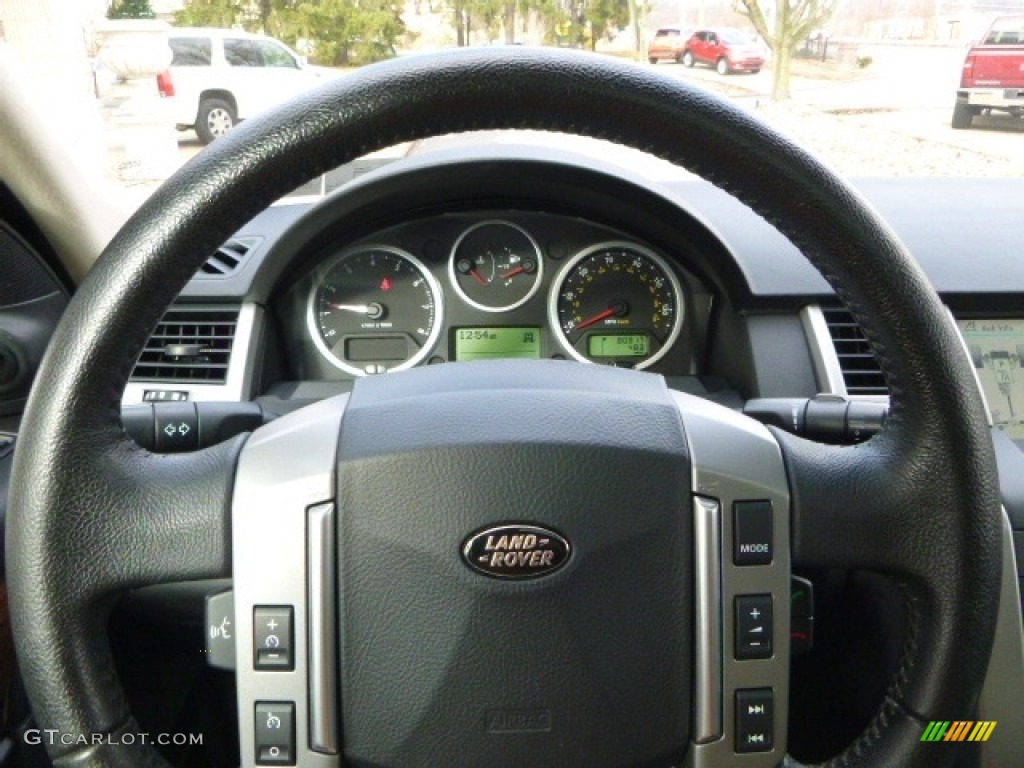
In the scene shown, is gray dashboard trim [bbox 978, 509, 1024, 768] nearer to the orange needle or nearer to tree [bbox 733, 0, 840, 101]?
the orange needle

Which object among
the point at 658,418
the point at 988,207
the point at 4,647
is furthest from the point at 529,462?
the point at 988,207

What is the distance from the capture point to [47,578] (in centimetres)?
101

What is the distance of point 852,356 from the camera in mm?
2080

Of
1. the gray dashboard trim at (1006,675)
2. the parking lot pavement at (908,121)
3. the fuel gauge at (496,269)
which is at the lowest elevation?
the gray dashboard trim at (1006,675)

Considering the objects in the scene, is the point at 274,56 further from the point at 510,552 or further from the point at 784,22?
the point at 510,552

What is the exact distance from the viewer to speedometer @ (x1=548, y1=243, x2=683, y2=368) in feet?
7.62

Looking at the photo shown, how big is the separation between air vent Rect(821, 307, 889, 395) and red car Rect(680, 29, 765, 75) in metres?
0.48

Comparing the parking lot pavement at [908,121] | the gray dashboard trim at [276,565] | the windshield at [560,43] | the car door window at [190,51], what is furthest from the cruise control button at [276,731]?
the car door window at [190,51]

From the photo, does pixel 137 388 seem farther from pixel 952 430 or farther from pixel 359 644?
pixel 952 430

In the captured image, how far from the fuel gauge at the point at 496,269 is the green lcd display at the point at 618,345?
16 centimetres

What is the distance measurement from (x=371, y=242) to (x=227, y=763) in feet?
3.66

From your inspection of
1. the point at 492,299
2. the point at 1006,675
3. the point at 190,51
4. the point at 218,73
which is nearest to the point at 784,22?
the point at 492,299

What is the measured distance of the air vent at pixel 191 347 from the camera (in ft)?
7.12

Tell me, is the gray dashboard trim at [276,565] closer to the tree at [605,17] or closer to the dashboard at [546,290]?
the dashboard at [546,290]
